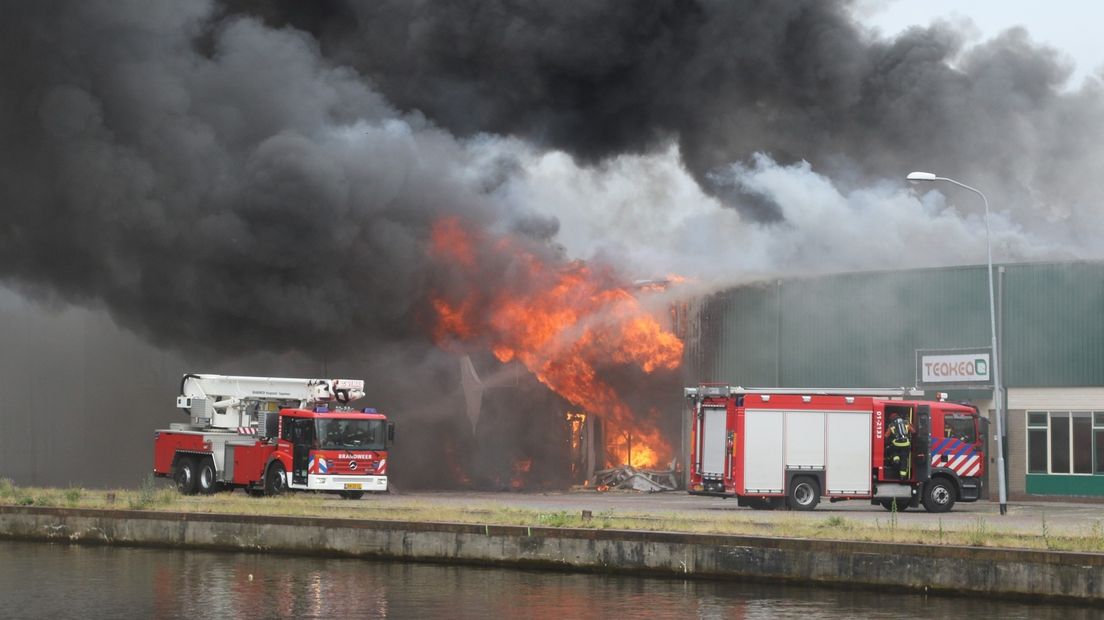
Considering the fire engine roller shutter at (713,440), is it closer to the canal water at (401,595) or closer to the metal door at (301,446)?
the metal door at (301,446)

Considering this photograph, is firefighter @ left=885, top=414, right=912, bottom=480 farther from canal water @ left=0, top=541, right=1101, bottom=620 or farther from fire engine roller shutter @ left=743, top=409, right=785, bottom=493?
canal water @ left=0, top=541, right=1101, bottom=620

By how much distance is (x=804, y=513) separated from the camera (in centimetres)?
3016

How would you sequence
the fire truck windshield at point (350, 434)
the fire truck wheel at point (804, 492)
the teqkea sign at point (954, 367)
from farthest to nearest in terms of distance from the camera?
the teqkea sign at point (954, 367) < the fire truck windshield at point (350, 434) < the fire truck wheel at point (804, 492)

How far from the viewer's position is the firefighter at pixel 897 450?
33.0 metres

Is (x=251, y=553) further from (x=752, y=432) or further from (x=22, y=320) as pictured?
(x=22, y=320)

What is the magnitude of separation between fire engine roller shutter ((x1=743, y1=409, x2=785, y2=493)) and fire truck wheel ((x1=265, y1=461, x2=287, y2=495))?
35.9 feet

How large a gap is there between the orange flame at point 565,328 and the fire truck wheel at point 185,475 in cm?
849

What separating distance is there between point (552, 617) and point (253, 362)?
30096mm

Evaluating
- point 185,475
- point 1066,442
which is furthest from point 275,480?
point 1066,442

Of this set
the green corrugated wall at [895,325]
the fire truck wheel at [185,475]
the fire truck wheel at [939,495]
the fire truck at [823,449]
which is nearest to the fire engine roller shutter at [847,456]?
the fire truck at [823,449]

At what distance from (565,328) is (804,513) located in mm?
14888

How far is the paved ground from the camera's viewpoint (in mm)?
26875

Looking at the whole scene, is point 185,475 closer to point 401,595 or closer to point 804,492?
point 804,492

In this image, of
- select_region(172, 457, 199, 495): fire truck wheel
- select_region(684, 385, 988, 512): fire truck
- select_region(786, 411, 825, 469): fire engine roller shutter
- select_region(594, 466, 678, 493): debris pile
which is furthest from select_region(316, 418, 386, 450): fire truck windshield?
select_region(594, 466, 678, 493): debris pile
